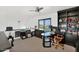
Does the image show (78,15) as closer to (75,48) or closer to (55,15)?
(55,15)

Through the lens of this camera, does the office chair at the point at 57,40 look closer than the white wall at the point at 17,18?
No

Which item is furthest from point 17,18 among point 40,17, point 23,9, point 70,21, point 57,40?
point 70,21

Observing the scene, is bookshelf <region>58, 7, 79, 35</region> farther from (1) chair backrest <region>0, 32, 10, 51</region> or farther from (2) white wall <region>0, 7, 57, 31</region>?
(1) chair backrest <region>0, 32, 10, 51</region>

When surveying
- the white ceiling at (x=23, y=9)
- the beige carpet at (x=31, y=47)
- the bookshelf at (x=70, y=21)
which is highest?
the white ceiling at (x=23, y=9)

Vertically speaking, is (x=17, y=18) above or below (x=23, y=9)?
below

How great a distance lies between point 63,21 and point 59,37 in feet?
1.29

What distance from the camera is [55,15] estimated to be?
2.11 meters

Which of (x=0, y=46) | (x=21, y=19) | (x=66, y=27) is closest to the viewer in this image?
(x=0, y=46)

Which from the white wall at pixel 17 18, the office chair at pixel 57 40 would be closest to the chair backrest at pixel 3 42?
the white wall at pixel 17 18

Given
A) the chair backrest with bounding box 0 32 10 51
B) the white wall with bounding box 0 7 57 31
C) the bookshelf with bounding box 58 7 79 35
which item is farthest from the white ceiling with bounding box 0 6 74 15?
the chair backrest with bounding box 0 32 10 51

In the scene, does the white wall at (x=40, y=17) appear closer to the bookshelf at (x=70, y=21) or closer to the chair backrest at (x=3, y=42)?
the bookshelf at (x=70, y=21)

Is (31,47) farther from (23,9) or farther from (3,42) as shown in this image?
(23,9)

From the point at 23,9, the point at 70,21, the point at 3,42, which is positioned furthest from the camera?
the point at 70,21

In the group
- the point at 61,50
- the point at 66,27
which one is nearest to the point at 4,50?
the point at 61,50
